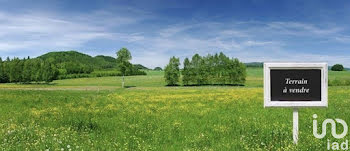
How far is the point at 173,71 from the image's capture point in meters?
92.4

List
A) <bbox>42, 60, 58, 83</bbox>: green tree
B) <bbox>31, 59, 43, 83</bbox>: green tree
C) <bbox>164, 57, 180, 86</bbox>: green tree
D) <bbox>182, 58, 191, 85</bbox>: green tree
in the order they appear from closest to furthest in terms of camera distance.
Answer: <bbox>164, 57, 180, 86</bbox>: green tree, <bbox>182, 58, 191, 85</bbox>: green tree, <bbox>42, 60, 58, 83</bbox>: green tree, <bbox>31, 59, 43, 83</bbox>: green tree

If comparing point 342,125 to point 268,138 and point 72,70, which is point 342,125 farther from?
point 72,70

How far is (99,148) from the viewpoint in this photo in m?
8.11

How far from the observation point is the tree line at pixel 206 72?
93000 mm

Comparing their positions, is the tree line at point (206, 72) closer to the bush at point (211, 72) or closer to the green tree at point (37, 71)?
the bush at point (211, 72)

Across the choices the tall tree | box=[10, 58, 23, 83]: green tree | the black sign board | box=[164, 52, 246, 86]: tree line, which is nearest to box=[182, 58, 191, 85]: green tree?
box=[164, 52, 246, 86]: tree line

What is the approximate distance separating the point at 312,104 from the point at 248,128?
3.37 metres

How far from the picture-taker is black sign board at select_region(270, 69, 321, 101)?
7.68m

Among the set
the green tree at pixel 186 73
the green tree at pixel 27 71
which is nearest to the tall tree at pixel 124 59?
the green tree at pixel 186 73

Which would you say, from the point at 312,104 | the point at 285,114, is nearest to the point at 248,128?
the point at 312,104

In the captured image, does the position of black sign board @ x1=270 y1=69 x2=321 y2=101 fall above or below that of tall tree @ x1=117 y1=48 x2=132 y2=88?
below

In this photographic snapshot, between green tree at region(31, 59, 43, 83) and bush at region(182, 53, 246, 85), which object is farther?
green tree at region(31, 59, 43, 83)

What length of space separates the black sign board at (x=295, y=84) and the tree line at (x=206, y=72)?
278 feet

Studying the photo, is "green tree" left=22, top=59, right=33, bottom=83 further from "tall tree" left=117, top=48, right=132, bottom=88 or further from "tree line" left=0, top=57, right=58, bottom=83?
"tall tree" left=117, top=48, right=132, bottom=88
